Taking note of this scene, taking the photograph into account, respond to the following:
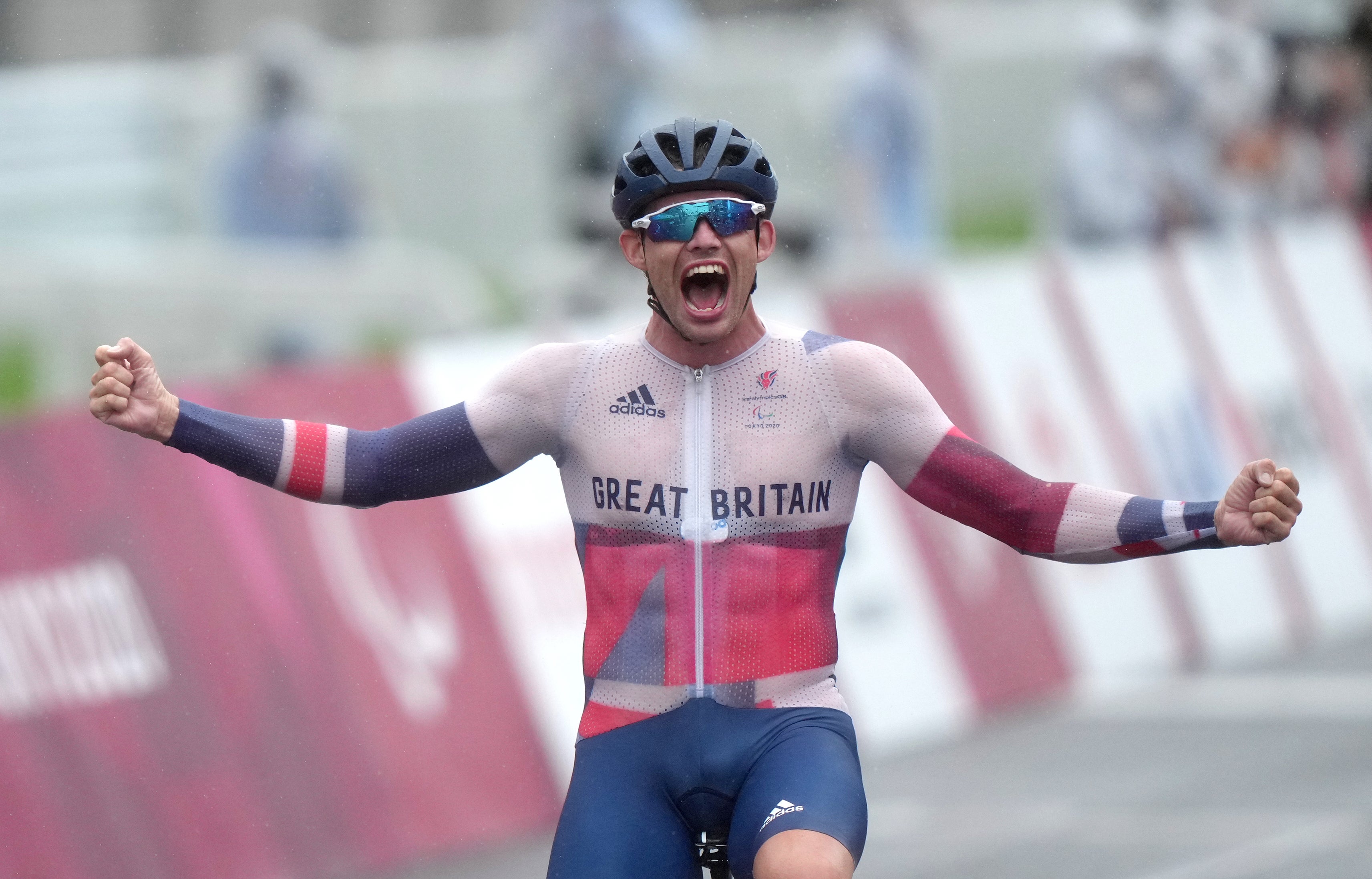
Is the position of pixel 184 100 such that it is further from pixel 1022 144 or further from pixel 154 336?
pixel 1022 144

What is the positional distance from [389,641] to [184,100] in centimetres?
874

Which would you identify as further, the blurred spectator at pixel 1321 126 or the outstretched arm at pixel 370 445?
the blurred spectator at pixel 1321 126

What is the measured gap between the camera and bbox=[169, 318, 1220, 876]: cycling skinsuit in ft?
14.9

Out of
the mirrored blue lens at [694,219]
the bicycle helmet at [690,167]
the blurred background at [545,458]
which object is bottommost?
the mirrored blue lens at [694,219]

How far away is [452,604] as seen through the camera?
8617 millimetres

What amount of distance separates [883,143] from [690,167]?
9.07 metres

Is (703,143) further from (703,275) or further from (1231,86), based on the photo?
(1231,86)

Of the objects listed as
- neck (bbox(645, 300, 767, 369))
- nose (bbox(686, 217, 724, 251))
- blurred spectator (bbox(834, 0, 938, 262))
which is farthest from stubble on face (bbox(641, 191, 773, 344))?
blurred spectator (bbox(834, 0, 938, 262))

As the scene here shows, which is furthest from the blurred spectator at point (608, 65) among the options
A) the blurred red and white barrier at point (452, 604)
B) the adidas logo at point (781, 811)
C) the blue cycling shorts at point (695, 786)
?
the adidas logo at point (781, 811)

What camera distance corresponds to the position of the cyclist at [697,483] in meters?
4.46

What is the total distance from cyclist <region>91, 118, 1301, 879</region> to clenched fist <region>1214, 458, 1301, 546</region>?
0.04ft

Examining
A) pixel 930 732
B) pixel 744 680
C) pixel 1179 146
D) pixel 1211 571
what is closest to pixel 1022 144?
pixel 1179 146

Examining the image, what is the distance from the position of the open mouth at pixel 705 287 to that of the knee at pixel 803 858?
1.09 m

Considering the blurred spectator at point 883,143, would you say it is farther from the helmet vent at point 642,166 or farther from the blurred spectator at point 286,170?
the helmet vent at point 642,166
